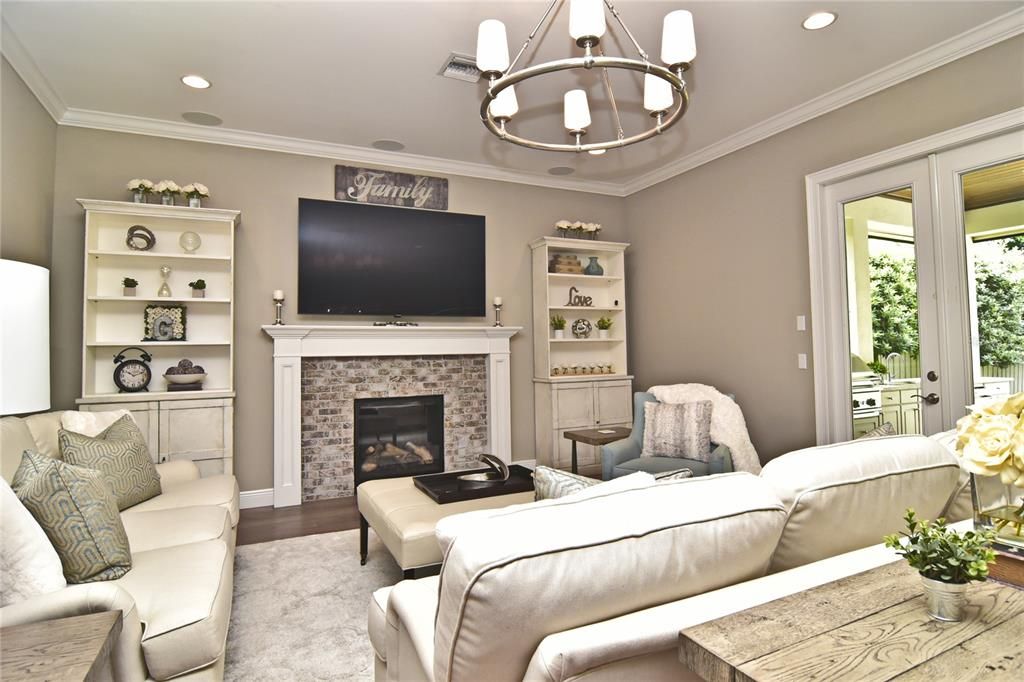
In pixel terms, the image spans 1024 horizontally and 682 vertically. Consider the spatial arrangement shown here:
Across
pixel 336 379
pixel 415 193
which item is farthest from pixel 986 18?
pixel 336 379

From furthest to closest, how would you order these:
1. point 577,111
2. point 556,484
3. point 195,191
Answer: point 195,191 → point 577,111 → point 556,484

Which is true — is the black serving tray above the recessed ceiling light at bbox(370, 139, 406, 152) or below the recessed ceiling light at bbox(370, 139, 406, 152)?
below

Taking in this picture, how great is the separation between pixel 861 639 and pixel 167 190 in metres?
4.42

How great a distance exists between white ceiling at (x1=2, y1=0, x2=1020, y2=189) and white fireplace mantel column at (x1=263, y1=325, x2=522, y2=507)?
156 centimetres

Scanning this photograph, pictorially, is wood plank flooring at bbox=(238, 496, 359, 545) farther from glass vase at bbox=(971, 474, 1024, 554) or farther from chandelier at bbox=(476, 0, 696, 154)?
glass vase at bbox=(971, 474, 1024, 554)

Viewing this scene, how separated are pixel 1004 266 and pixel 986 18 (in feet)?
4.20

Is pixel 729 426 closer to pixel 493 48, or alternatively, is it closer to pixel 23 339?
pixel 493 48

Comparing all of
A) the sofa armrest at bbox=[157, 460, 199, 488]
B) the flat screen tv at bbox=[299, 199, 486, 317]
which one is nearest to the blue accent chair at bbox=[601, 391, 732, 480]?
the flat screen tv at bbox=[299, 199, 486, 317]

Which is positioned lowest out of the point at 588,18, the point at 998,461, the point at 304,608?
the point at 304,608

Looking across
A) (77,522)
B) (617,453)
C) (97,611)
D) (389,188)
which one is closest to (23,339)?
(77,522)

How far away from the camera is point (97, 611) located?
1.34m

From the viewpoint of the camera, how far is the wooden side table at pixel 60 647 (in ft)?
3.24

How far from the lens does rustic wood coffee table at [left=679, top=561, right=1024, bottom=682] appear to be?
77cm

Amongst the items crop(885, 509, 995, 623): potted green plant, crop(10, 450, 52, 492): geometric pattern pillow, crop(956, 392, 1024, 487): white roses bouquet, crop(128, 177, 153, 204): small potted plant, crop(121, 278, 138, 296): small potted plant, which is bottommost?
crop(885, 509, 995, 623): potted green plant
